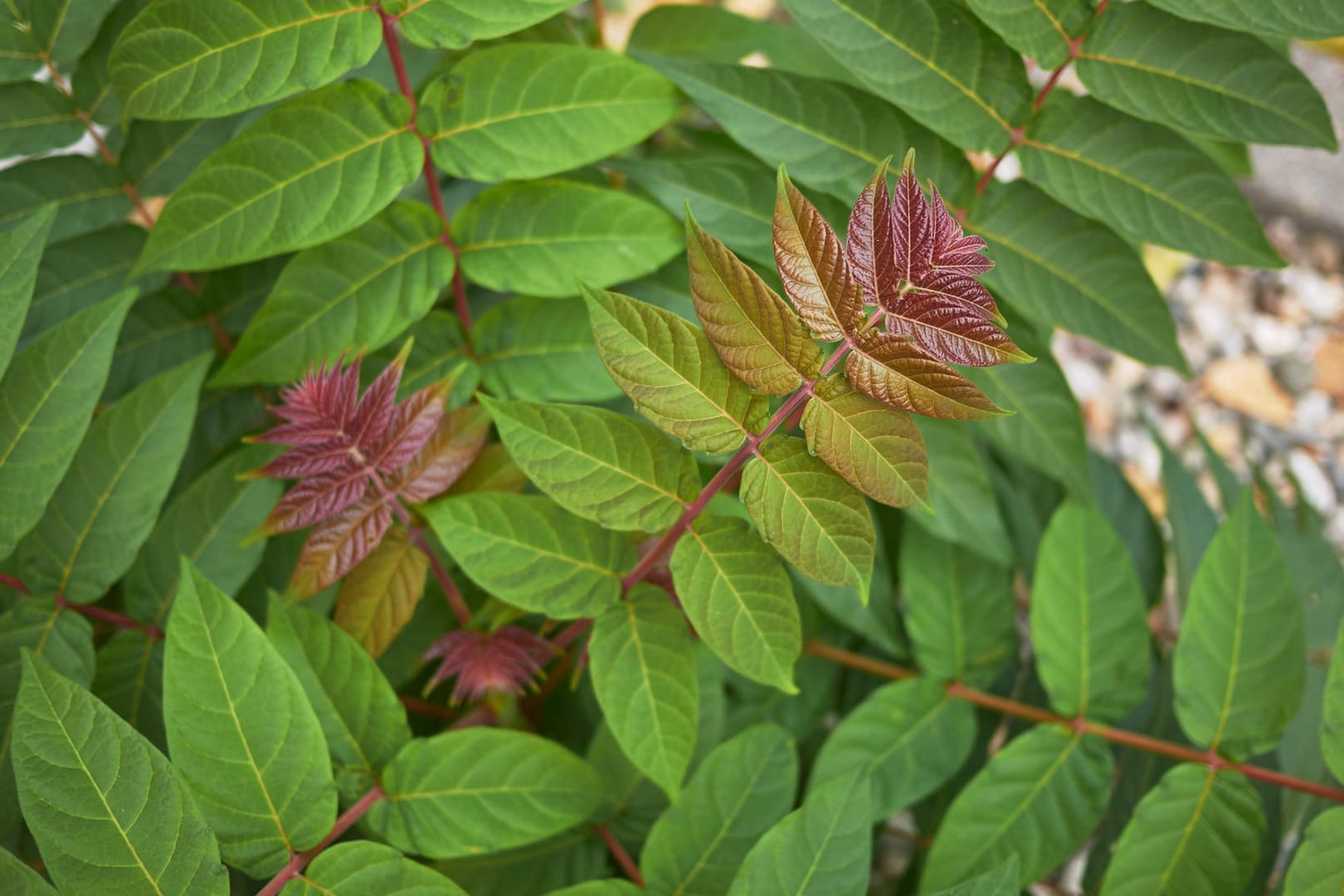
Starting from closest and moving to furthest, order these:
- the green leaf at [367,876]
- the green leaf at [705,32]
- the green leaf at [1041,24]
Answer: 1. the green leaf at [367,876]
2. the green leaf at [1041,24]
3. the green leaf at [705,32]

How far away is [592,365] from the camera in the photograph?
2.75 feet

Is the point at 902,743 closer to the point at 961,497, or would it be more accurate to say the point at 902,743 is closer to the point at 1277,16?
the point at 961,497

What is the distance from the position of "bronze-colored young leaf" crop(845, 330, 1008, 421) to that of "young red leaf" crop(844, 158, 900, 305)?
3 cm

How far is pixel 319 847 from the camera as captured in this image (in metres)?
0.67

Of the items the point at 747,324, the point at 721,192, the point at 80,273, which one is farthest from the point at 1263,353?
the point at 80,273

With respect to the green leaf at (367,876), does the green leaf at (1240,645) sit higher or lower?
higher

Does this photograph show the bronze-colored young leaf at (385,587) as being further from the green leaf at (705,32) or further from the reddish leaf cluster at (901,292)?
the green leaf at (705,32)

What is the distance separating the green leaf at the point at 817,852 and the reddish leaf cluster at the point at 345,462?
348mm

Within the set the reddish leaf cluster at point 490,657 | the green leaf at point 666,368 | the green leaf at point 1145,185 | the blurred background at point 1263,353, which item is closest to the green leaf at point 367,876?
the reddish leaf cluster at point 490,657

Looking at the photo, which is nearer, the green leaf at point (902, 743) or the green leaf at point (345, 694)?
the green leaf at point (345, 694)

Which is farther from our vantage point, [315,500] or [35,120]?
[35,120]

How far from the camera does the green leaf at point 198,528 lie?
779 mm

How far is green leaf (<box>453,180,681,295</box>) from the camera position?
79cm

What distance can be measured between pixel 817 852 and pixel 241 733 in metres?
0.40
